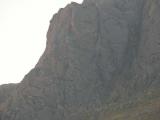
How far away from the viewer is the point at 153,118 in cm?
16450

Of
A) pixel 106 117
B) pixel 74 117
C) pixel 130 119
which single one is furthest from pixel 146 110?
pixel 74 117

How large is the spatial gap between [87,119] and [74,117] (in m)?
6.56

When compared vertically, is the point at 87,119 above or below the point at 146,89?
below

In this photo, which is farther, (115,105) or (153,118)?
(115,105)

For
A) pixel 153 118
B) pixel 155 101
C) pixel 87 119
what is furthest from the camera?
pixel 87 119

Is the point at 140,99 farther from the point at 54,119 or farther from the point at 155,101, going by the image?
the point at 54,119

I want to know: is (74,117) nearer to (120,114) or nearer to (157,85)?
(120,114)

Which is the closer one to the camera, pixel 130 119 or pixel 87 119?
pixel 130 119

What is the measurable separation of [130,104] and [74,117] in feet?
84.1

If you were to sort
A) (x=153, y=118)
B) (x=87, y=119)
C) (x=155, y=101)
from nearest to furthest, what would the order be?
(x=153, y=118) < (x=155, y=101) < (x=87, y=119)

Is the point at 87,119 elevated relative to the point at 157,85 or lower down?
lower down

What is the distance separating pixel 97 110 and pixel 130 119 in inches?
964

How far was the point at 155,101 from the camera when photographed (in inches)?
7092

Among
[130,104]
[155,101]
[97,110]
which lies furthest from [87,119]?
[155,101]
